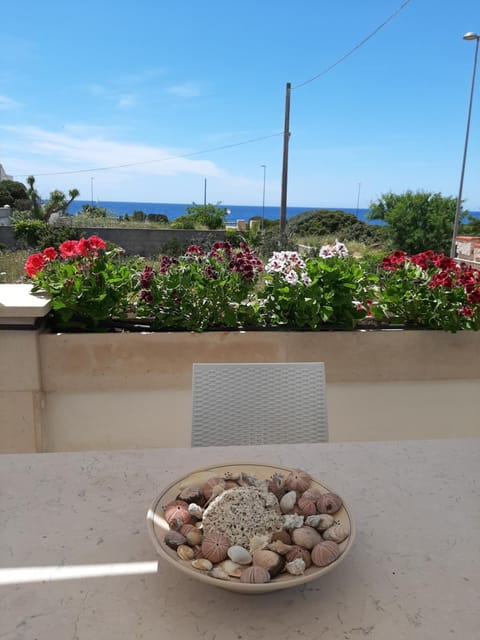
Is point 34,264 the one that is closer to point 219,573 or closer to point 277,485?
point 277,485

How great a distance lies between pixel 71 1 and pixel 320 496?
8203 mm

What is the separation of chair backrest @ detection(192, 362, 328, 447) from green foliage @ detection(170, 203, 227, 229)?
14.6 meters

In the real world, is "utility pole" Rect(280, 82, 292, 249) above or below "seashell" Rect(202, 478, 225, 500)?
above

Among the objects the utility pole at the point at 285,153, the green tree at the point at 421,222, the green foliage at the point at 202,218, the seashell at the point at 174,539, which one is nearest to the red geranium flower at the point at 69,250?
the seashell at the point at 174,539

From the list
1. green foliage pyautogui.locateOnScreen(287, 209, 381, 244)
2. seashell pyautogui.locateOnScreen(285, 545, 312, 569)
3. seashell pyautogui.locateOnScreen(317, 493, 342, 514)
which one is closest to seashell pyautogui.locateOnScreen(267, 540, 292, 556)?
seashell pyautogui.locateOnScreen(285, 545, 312, 569)

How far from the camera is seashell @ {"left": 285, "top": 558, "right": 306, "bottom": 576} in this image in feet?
2.11

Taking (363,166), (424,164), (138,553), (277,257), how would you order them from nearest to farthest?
1. (138,553)
2. (277,257)
3. (424,164)
4. (363,166)

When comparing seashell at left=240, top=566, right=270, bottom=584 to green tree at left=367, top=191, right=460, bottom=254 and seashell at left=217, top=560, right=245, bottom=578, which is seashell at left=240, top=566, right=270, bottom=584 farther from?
green tree at left=367, top=191, right=460, bottom=254

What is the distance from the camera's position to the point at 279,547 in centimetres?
67

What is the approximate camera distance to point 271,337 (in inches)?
78.4

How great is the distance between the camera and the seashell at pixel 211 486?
0.80m

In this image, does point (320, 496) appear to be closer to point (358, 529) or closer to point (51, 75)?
point (358, 529)

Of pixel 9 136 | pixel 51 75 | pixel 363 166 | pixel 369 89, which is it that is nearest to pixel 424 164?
pixel 363 166

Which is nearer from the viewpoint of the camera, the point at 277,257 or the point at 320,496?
the point at 320,496
